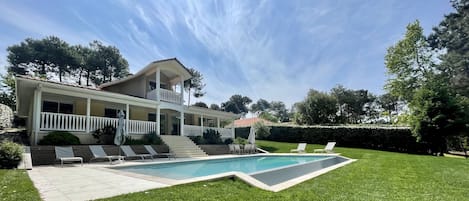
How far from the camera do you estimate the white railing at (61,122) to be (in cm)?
1266

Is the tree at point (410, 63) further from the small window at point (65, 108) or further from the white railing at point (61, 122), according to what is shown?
the small window at point (65, 108)

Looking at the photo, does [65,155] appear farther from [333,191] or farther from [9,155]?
[333,191]

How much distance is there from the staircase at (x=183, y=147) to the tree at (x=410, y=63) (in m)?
24.6

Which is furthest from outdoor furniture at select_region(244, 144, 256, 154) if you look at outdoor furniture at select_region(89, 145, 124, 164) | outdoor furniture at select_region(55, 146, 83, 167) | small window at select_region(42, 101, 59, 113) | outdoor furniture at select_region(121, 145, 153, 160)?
small window at select_region(42, 101, 59, 113)

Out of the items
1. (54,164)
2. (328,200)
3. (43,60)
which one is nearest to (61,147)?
(54,164)

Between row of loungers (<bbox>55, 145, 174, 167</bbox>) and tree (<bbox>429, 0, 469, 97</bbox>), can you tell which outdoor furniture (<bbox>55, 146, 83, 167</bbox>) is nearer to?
A: row of loungers (<bbox>55, 145, 174, 167</bbox>)

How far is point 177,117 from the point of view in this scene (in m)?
23.1

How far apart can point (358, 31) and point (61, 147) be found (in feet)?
64.9

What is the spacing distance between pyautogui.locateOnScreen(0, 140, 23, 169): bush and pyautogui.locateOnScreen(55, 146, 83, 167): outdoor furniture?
1.60 metres

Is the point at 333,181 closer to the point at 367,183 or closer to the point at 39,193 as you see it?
the point at 367,183

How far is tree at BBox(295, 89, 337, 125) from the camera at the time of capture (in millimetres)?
40500

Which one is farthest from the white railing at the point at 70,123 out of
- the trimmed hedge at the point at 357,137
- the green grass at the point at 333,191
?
the trimmed hedge at the point at 357,137

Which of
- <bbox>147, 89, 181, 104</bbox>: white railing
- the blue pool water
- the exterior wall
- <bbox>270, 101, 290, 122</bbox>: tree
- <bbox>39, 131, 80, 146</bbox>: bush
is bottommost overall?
the blue pool water

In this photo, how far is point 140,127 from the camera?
1672cm
